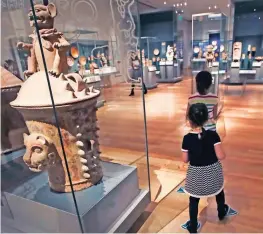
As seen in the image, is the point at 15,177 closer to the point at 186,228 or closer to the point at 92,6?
the point at 186,228

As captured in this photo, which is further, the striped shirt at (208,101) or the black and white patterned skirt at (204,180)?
the striped shirt at (208,101)

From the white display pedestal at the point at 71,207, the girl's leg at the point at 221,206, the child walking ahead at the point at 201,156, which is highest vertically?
the child walking ahead at the point at 201,156

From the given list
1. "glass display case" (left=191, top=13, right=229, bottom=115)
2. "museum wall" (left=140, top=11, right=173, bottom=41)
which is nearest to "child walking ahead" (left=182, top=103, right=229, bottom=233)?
"glass display case" (left=191, top=13, right=229, bottom=115)

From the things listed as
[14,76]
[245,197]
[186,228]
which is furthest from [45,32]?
[245,197]

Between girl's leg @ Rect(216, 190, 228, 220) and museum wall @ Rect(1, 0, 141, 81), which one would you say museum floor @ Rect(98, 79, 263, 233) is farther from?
museum wall @ Rect(1, 0, 141, 81)

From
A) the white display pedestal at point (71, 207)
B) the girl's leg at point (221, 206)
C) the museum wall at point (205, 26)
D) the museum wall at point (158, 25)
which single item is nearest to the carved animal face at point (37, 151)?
the white display pedestal at point (71, 207)

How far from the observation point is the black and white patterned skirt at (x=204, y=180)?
1698 mm

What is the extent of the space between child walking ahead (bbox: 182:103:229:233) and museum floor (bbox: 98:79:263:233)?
443 mm

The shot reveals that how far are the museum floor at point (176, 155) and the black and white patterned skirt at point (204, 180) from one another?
0.42 metres

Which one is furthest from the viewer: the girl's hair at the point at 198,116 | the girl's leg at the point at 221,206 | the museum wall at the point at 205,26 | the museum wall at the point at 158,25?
the museum wall at the point at 158,25

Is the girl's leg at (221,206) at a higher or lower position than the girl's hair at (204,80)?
lower

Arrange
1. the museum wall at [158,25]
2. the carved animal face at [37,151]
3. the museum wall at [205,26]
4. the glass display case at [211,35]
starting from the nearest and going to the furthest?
the carved animal face at [37,151] → the glass display case at [211,35] → the museum wall at [205,26] → the museum wall at [158,25]

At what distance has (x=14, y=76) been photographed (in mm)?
2260

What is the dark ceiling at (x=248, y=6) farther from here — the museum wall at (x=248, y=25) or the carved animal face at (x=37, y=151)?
the carved animal face at (x=37, y=151)
